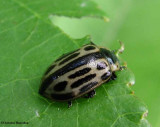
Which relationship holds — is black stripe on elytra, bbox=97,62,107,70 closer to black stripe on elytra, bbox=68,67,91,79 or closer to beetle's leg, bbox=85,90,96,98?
black stripe on elytra, bbox=68,67,91,79

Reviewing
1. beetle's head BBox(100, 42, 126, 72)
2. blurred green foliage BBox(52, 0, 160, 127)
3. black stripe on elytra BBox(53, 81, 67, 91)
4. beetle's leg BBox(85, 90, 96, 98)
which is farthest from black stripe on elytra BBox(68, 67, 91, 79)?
blurred green foliage BBox(52, 0, 160, 127)

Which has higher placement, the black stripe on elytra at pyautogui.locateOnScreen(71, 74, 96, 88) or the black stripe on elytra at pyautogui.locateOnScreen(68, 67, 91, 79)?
the black stripe on elytra at pyautogui.locateOnScreen(68, 67, 91, 79)

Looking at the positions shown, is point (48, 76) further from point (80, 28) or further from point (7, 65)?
point (80, 28)

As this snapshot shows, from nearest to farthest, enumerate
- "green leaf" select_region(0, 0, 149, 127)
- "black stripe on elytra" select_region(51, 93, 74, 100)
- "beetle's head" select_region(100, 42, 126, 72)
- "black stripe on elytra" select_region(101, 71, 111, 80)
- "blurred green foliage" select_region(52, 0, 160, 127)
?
"green leaf" select_region(0, 0, 149, 127) → "black stripe on elytra" select_region(51, 93, 74, 100) → "black stripe on elytra" select_region(101, 71, 111, 80) → "beetle's head" select_region(100, 42, 126, 72) → "blurred green foliage" select_region(52, 0, 160, 127)

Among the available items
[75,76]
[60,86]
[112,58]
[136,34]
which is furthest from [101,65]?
[136,34]

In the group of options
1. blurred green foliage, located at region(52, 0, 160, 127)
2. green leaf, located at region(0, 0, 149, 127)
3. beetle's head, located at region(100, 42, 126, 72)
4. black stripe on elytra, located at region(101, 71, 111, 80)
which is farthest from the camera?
blurred green foliage, located at region(52, 0, 160, 127)

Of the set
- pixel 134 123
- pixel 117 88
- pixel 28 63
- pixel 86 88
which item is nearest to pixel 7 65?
pixel 28 63

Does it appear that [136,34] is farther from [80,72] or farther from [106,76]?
[80,72]
